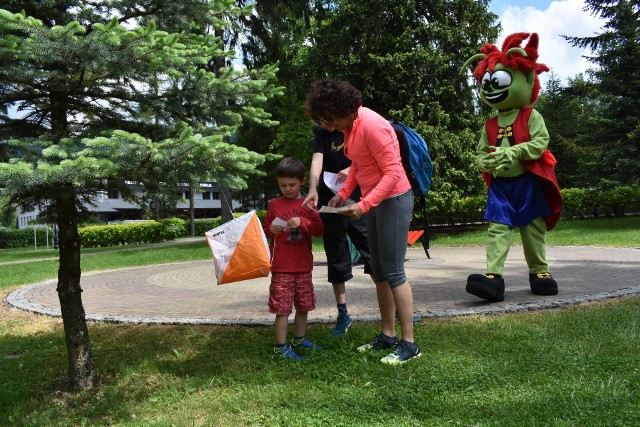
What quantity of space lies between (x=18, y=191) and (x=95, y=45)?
94cm

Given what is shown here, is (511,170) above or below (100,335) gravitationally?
above

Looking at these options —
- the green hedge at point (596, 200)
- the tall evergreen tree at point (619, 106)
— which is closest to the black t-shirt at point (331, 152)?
the tall evergreen tree at point (619, 106)

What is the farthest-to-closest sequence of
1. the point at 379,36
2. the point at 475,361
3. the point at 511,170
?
the point at 379,36 < the point at 511,170 < the point at 475,361

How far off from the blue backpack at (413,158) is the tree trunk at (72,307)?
2.44 metres

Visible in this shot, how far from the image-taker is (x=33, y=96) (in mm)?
3482

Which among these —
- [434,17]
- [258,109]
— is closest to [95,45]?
[258,109]

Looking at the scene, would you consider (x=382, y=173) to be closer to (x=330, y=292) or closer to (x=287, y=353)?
(x=287, y=353)

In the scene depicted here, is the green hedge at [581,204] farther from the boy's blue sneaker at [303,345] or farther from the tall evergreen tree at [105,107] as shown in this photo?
the tall evergreen tree at [105,107]

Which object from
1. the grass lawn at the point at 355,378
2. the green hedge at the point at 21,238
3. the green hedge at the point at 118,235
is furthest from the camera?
the green hedge at the point at 21,238

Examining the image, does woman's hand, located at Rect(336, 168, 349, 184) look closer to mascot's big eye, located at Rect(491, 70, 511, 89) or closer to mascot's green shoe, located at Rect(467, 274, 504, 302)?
mascot's green shoe, located at Rect(467, 274, 504, 302)

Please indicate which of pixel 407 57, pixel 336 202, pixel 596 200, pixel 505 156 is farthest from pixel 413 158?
pixel 596 200

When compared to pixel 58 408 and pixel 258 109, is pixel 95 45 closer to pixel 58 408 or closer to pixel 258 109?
pixel 258 109

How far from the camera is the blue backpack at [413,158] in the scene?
3.96 meters

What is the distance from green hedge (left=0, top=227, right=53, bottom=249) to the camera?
121 feet
